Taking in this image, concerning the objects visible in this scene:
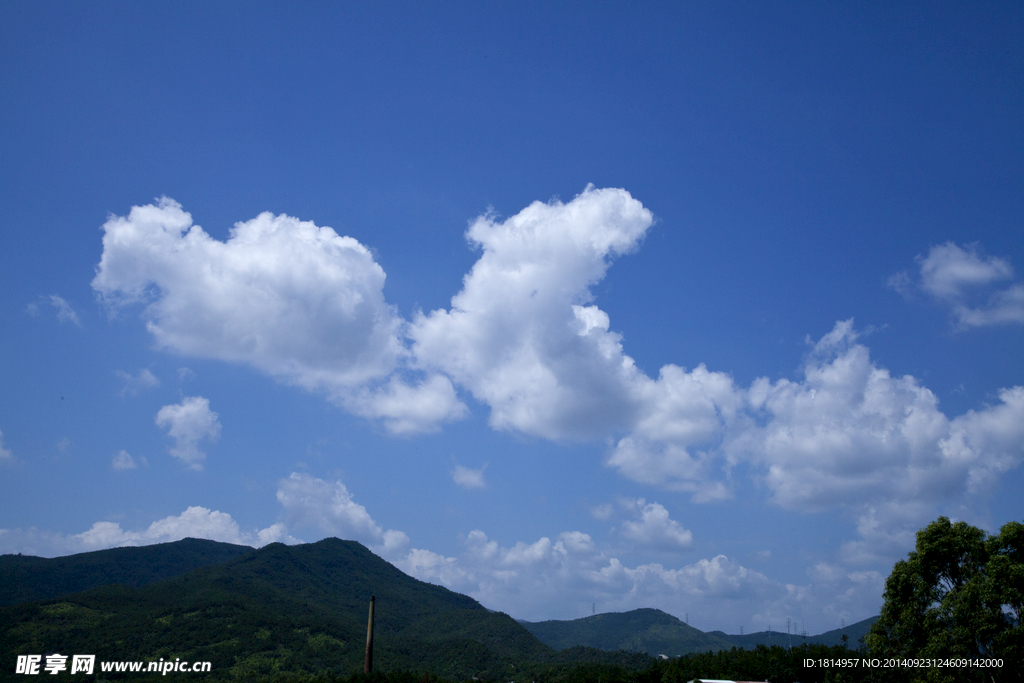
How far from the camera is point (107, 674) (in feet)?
324

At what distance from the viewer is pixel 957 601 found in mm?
36625

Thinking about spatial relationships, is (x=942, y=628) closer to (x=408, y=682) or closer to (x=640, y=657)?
(x=408, y=682)

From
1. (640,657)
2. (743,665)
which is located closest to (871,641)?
(743,665)

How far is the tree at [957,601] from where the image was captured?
113ft

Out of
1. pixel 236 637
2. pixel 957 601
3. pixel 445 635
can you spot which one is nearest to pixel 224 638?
pixel 236 637

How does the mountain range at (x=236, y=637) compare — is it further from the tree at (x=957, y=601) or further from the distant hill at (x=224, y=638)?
the tree at (x=957, y=601)

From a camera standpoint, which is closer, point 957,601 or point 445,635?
point 957,601

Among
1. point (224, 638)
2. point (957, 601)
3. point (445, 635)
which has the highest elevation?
point (957, 601)

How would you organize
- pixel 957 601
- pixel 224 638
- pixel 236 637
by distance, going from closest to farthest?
1. pixel 957 601
2. pixel 224 638
3. pixel 236 637

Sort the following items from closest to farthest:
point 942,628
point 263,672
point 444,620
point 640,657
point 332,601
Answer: point 942,628
point 263,672
point 640,657
point 444,620
point 332,601

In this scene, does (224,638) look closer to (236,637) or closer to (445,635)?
(236,637)

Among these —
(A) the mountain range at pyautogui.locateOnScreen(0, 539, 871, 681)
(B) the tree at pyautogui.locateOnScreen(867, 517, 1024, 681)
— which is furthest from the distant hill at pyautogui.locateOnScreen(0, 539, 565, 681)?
(B) the tree at pyautogui.locateOnScreen(867, 517, 1024, 681)

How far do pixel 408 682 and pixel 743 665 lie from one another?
88.7 feet

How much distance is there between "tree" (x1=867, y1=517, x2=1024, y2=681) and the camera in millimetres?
34594
